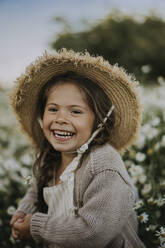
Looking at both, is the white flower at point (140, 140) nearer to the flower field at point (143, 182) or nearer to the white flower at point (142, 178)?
the flower field at point (143, 182)

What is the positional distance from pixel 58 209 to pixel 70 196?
0.48 ft

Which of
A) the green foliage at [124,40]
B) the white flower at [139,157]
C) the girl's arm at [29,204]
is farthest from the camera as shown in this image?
the green foliage at [124,40]

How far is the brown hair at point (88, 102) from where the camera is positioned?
5.59ft

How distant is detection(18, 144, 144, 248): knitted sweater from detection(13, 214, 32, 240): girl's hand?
0.15 m

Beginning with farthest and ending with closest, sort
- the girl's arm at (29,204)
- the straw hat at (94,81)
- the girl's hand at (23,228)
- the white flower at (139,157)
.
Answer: the white flower at (139,157) < the girl's arm at (29,204) < the girl's hand at (23,228) < the straw hat at (94,81)

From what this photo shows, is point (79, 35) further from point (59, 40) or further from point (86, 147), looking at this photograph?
point (86, 147)

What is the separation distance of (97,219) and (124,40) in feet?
50.9

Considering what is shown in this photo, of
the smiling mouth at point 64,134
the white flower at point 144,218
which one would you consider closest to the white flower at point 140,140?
the white flower at point 144,218

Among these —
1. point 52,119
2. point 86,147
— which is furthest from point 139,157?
point 52,119

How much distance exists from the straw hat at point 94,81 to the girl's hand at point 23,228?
27.9 inches

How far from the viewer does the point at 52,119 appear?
1.72 metres

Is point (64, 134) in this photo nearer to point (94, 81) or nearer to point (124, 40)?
point (94, 81)

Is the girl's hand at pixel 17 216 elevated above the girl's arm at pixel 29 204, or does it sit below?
below

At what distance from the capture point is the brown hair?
1.71 m
